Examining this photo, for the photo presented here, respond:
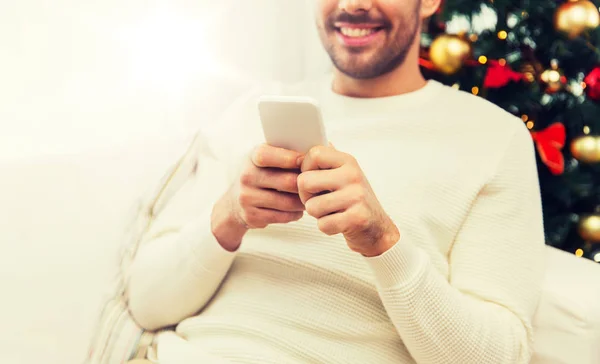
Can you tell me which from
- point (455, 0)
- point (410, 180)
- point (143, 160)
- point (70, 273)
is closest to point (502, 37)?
point (455, 0)

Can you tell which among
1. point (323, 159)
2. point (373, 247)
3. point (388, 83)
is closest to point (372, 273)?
point (373, 247)

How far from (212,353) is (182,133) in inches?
15.3

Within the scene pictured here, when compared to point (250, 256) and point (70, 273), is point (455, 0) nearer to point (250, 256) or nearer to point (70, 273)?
point (250, 256)

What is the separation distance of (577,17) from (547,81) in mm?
136

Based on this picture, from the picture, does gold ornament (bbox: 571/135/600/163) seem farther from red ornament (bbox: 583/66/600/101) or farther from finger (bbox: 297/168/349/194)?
finger (bbox: 297/168/349/194)

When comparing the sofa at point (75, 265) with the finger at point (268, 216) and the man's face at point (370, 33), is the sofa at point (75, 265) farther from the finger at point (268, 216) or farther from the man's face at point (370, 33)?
the man's face at point (370, 33)

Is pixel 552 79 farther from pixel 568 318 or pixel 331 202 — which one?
pixel 331 202

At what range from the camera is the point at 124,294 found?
88cm

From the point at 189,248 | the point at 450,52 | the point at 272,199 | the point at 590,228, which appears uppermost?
the point at 450,52

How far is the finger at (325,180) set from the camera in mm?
618

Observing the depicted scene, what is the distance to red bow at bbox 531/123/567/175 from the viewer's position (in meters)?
1.14

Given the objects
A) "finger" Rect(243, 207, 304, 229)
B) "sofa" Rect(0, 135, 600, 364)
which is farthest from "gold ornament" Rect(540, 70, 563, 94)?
"finger" Rect(243, 207, 304, 229)

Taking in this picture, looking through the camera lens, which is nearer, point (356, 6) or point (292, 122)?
point (292, 122)

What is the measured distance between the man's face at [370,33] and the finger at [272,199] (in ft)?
1.09
